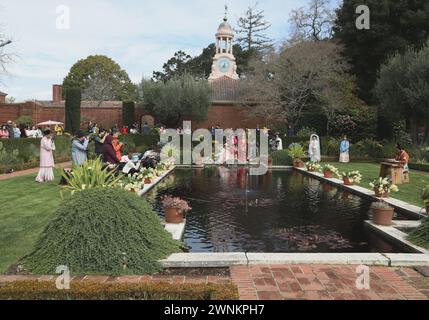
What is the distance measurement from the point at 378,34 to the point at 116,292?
28399mm

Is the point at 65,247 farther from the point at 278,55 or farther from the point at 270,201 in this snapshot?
the point at 278,55

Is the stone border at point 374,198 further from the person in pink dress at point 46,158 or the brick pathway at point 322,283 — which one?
the person in pink dress at point 46,158

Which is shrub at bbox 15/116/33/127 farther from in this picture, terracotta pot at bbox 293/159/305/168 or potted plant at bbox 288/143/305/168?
terracotta pot at bbox 293/159/305/168

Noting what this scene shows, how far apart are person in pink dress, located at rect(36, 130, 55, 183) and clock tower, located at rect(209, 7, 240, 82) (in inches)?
1472

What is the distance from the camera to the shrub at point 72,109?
28.3 m

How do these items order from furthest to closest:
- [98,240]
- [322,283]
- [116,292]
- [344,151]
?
[344,151]
[98,240]
[322,283]
[116,292]

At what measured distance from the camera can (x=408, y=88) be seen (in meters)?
21.5

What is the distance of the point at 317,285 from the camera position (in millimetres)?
4750

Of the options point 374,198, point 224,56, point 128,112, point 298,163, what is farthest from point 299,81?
point 224,56

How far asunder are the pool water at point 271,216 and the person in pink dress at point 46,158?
322cm

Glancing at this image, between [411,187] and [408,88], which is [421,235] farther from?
[408,88]

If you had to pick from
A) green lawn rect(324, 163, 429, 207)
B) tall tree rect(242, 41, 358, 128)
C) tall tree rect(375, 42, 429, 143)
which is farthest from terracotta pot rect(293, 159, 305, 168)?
tall tree rect(242, 41, 358, 128)

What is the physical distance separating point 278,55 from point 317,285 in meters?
27.1
